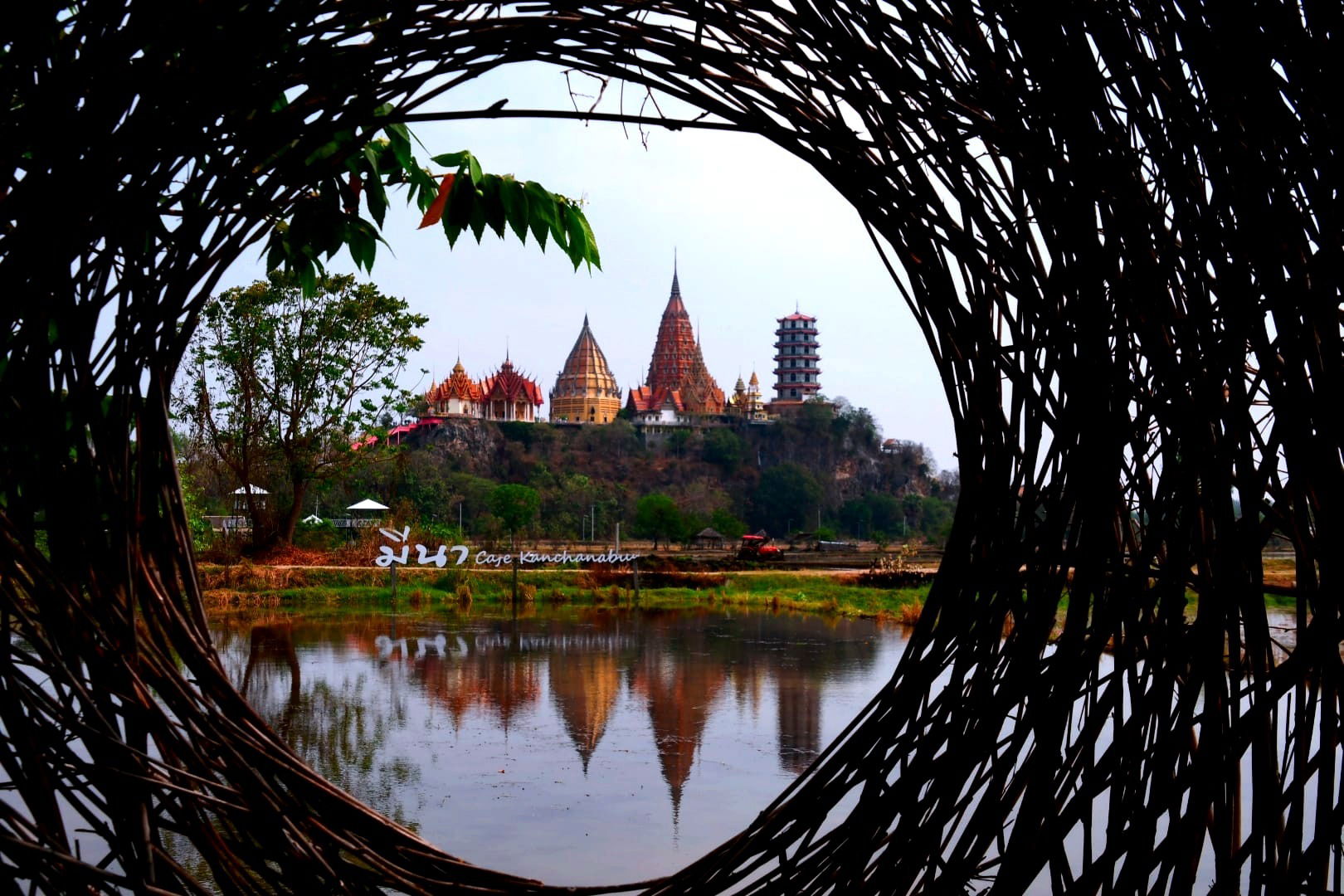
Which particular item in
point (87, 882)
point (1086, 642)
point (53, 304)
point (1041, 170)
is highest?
point (1041, 170)

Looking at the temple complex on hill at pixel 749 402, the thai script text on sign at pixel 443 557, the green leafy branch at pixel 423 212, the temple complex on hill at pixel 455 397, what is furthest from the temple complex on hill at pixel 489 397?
the green leafy branch at pixel 423 212

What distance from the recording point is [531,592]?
14.4 meters

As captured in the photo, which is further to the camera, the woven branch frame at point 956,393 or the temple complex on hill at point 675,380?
the temple complex on hill at point 675,380

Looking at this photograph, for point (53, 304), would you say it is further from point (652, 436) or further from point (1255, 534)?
point (652, 436)

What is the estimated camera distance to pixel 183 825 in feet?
4.08

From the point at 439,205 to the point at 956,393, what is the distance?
98cm

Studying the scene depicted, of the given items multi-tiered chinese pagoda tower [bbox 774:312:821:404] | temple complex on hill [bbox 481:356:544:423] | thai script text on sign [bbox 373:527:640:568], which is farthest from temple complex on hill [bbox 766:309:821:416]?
thai script text on sign [bbox 373:527:640:568]

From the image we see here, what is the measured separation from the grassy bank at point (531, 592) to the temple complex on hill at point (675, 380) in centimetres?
4138

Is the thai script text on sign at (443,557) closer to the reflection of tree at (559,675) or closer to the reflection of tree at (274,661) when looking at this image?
the reflection of tree at (559,675)

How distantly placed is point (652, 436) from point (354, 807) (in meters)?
53.0

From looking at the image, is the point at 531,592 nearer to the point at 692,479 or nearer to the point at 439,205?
the point at 439,205

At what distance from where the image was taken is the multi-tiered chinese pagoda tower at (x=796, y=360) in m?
61.2

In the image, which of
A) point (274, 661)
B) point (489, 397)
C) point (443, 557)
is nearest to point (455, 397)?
point (489, 397)

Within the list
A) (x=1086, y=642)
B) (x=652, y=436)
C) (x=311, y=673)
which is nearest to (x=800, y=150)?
(x=1086, y=642)
